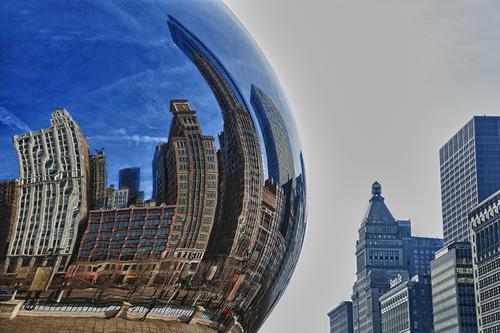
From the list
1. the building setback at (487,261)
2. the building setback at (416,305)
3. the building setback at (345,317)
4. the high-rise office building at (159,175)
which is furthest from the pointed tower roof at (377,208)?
the high-rise office building at (159,175)

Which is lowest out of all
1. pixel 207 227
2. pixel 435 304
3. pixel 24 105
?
pixel 207 227

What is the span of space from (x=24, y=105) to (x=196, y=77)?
0.97 m

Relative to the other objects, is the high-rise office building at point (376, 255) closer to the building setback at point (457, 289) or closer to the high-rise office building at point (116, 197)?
the building setback at point (457, 289)

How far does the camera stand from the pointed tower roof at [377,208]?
605ft

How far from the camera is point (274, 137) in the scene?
455 centimetres

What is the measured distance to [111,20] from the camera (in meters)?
3.77

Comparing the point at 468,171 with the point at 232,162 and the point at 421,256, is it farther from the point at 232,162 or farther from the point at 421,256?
the point at 232,162

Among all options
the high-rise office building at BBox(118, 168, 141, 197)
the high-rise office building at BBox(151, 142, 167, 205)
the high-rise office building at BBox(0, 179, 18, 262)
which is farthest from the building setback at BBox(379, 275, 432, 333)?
the high-rise office building at BBox(0, 179, 18, 262)

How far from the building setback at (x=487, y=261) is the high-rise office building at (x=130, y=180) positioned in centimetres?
9562

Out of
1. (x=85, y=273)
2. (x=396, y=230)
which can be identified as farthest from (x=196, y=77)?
(x=396, y=230)

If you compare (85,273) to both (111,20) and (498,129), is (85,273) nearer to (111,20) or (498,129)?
(111,20)

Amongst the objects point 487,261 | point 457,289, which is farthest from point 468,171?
point 487,261

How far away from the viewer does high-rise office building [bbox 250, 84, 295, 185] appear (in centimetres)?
441

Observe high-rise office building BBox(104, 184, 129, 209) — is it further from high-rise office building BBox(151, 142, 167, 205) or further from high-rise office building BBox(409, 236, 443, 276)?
high-rise office building BBox(409, 236, 443, 276)
